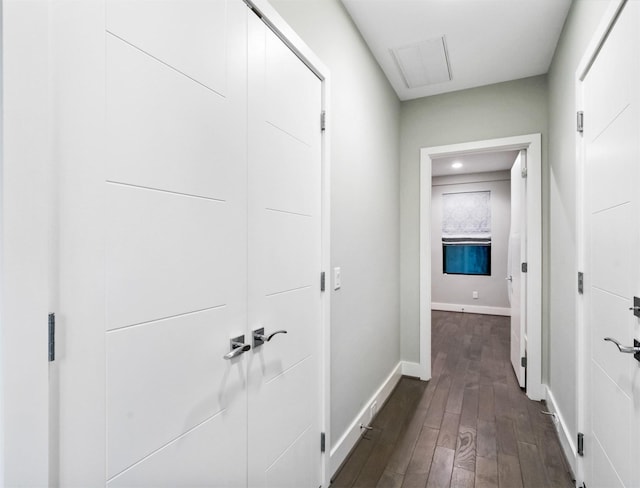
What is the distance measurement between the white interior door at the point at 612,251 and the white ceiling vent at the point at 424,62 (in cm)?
108

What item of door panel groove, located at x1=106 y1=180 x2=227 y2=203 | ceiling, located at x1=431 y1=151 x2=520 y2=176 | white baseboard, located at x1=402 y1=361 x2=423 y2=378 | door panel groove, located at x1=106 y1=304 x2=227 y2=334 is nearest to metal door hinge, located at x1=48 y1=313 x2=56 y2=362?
door panel groove, located at x1=106 y1=304 x2=227 y2=334

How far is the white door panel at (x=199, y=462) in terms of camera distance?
2.76 feet

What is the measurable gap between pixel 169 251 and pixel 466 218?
624cm

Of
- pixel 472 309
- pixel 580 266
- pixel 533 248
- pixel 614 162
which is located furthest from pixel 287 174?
pixel 472 309

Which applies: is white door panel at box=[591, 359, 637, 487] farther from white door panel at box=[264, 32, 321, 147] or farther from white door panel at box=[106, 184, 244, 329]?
white door panel at box=[264, 32, 321, 147]

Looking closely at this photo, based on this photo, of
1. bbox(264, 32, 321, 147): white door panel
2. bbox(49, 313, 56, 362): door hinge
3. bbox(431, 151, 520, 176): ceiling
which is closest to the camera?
bbox(49, 313, 56, 362): door hinge

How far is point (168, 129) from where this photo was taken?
90cm

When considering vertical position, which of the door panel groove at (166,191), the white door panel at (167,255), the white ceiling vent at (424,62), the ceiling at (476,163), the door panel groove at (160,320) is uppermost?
the white ceiling vent at (424,62)

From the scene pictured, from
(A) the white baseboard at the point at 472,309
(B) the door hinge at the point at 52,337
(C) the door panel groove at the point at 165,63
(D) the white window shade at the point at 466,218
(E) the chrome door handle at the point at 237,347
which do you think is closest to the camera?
(B) the door hinge at the point at 52,337

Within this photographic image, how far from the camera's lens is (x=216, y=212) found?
3.46 ft

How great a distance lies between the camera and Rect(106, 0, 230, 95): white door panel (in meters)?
0.80

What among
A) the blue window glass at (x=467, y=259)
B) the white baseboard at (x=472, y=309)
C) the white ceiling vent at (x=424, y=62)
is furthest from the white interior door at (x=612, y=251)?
the blue window glass at (x=467, y=259)

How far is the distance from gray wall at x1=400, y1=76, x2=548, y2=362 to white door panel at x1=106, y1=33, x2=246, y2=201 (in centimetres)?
239

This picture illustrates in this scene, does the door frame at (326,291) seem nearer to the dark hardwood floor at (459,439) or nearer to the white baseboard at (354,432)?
the white baseboard at (354,432)
